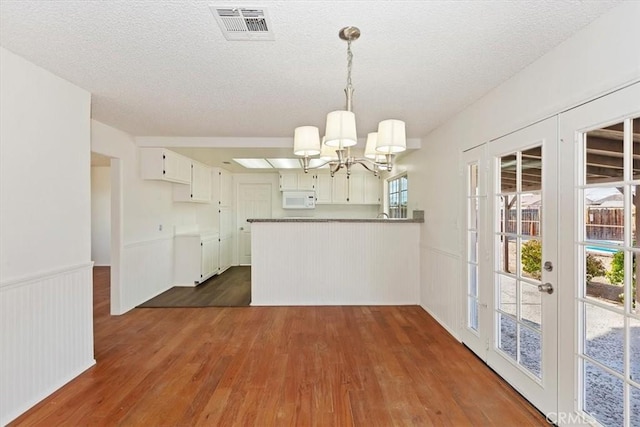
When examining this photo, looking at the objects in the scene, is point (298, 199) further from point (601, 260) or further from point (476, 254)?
point (601, 260)

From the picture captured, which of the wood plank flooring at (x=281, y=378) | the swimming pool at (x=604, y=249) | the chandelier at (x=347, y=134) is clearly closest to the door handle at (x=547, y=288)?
the swimming pool at (x=604, y=249)

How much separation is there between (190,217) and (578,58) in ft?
18.8

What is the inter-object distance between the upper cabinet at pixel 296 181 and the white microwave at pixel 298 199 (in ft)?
0.36

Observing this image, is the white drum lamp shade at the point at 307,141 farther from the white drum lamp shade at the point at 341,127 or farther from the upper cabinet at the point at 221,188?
the upper cabinet at the point at 221,188

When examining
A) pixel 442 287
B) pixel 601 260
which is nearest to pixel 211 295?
pixel 442 287

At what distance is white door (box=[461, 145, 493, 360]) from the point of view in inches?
106

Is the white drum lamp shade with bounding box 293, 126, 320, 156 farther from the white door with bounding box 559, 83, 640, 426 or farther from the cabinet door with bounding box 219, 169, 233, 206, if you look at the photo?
the cabinet door with bounding box 219, 169, 233, 206

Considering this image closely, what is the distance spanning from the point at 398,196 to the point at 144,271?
4.26 m

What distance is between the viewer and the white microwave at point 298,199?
6.68m

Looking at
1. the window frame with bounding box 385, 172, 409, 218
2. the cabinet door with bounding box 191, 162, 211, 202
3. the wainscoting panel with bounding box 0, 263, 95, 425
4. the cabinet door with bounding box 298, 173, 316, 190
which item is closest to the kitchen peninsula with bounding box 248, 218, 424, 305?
the window frame with bounding box 385, 172, 409, 218

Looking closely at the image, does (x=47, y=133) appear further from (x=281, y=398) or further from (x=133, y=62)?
(x=281, y=398)

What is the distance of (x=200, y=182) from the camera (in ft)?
18.5

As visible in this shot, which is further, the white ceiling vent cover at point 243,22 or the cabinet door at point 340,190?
the cabinet door at point 340,190

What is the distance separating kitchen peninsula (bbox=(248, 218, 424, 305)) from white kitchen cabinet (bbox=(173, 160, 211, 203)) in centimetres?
173
